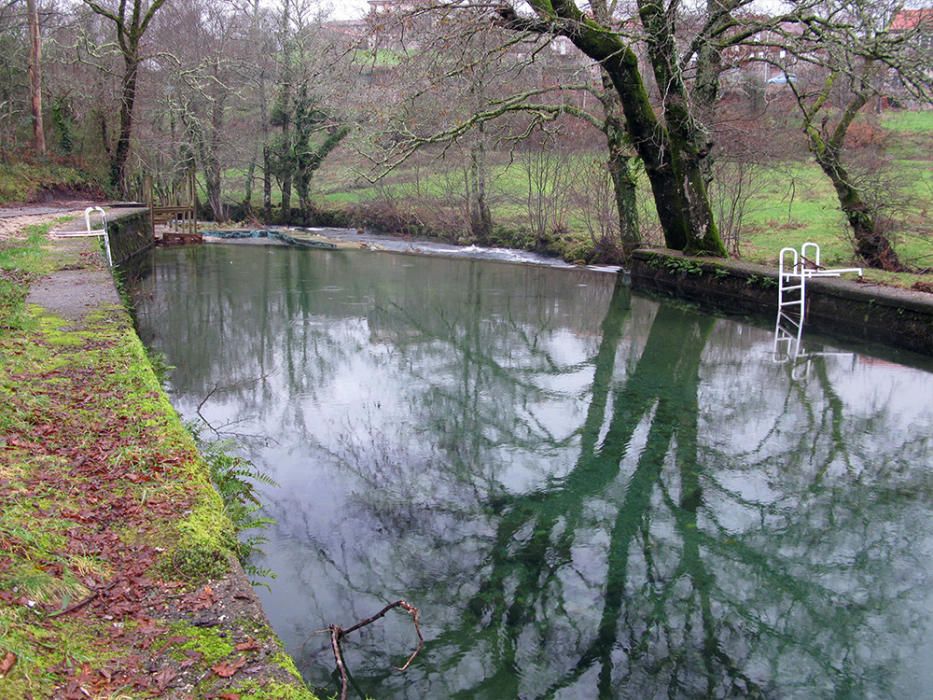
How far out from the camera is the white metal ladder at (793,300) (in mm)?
11453

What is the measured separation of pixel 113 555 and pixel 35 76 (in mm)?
28297

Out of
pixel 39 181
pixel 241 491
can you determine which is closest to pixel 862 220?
pixel 241 491

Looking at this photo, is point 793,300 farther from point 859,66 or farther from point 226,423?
Result: point 226,423

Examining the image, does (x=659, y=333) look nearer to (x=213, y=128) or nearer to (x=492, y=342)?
(x=492, y=342)

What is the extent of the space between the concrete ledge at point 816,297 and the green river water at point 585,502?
71 cm

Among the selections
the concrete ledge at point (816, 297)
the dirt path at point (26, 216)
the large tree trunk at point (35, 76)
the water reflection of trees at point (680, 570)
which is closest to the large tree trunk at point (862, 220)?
the concrete ledge at point (816, 297)

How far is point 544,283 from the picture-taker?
17828 millimetres

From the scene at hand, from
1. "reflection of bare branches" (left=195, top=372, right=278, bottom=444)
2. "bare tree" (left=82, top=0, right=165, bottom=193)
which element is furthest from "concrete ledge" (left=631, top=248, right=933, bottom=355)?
"bare tree" (left=82, top=0, right=165, bottom=193)

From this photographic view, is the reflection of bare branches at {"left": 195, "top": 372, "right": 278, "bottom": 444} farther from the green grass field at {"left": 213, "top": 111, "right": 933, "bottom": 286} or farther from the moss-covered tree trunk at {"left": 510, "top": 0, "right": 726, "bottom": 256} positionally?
the green grass field at {"left": 213, "top": 111, "right": 933, "bottom": 286}

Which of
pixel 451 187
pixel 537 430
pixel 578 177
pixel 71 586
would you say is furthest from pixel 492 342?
pixel 451 187

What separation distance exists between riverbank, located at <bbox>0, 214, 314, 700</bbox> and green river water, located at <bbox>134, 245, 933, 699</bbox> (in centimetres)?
92

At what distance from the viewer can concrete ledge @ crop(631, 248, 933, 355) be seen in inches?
424

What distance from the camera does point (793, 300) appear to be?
13.2 meters

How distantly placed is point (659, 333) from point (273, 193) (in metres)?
28.2
